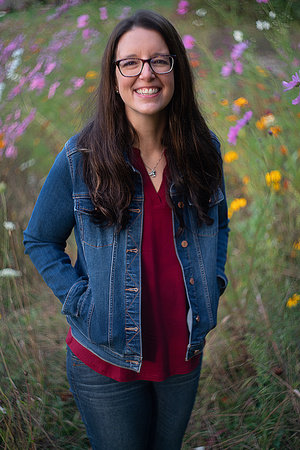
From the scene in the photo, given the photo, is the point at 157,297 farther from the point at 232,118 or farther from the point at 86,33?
the point at 86,33

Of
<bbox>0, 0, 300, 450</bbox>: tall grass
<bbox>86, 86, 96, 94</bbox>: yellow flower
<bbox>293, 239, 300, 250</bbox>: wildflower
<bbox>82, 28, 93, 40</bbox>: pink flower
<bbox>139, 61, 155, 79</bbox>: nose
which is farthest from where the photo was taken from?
<bbox>86, 86, 96, 94</bbox>: yellow flower

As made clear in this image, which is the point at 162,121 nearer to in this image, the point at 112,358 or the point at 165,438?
the point at 112,358

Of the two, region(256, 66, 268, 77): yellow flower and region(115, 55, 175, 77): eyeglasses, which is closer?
region(115, 55, 175, 77): eyeglasses

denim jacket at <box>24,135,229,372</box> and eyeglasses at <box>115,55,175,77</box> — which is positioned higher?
eyeglasses at <box>115,55,175,77</box>

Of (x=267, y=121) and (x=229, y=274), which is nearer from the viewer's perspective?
(x=267, y=121)

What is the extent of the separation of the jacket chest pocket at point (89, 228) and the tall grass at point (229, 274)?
468 millimetres

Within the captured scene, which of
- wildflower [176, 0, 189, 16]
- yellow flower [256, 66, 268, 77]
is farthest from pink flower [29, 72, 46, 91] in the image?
yellow flower [256, 66, 268, 77]

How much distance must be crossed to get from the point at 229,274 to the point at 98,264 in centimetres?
146

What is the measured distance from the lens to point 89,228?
1227 mm

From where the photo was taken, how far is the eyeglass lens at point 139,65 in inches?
46.4

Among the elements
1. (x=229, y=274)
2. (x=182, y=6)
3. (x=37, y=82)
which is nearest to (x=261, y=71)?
(x=182, y=6)

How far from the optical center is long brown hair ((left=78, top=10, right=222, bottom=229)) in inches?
47.7

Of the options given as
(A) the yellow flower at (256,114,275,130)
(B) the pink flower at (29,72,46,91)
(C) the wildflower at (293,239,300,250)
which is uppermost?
(B) the pink flower at (29,72,46,91)

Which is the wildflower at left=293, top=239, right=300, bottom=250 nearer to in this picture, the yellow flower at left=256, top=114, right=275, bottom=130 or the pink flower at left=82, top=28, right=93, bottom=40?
the yellow flower at left=256, top=114, right=275, bottom=130
